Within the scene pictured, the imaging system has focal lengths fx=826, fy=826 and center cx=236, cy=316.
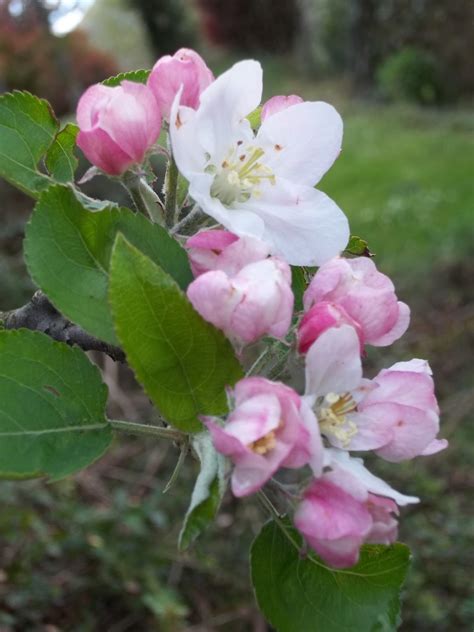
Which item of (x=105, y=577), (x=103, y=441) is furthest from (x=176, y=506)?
(x=103, y=441)

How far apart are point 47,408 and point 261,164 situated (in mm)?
253

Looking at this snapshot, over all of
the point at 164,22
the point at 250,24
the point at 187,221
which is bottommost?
the point at 250,24

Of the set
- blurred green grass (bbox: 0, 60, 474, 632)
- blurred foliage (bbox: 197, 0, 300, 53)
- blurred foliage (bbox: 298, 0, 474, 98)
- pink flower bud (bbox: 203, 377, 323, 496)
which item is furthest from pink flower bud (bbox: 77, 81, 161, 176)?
blurred foliage (bbox: 197, 0, 300, 53)

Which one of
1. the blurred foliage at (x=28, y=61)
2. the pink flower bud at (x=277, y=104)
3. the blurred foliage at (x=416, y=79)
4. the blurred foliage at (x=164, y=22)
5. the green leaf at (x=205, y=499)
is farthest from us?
the blurred foliage at (x=164, y=22)

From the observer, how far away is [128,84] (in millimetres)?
594

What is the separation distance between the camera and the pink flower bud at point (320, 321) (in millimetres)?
546

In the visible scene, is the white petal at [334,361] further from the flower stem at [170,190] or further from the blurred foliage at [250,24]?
the blurred foliage at [250,24]

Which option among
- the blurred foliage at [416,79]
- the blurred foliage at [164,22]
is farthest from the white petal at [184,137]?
the blurred foliage at [164,22]

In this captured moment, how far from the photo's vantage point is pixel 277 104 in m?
0.68

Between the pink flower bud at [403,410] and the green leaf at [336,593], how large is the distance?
86mm

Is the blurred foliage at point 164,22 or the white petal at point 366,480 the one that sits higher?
A: the white petal at point 366,480

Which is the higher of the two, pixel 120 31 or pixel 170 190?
pixel 170 190

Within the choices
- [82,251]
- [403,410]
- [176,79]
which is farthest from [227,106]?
[403,410]

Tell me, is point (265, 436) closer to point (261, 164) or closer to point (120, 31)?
point (261, 164)
